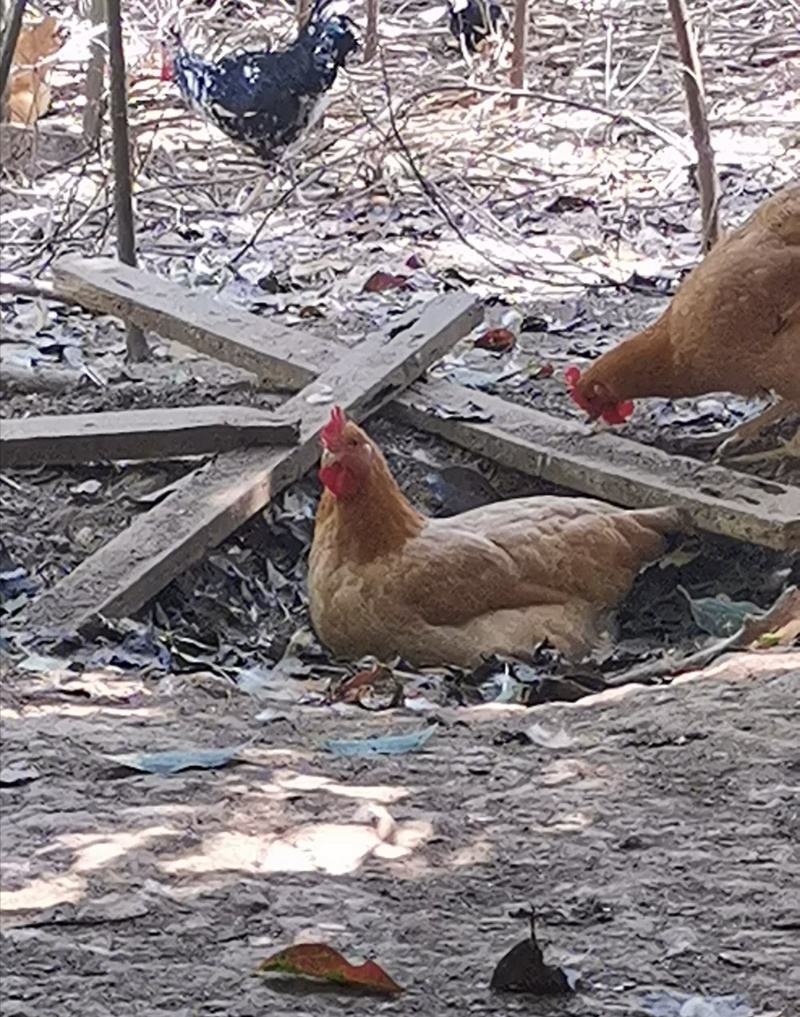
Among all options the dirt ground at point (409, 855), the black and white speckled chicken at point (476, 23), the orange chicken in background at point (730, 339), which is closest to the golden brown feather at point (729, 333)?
the orange chicken in background at point (730, 339)

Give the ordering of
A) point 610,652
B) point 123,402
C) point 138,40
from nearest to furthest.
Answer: point 610,652 → point 123,402 → point 138,40

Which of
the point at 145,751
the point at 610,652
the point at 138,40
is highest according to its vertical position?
the point at 138,40

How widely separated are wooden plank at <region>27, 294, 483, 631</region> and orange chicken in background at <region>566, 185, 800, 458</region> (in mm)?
511

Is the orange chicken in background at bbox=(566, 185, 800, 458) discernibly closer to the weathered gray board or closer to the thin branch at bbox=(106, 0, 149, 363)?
the weathered gray board

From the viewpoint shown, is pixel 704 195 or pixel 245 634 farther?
pixel 704 195

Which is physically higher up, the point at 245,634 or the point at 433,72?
the point at 433,72

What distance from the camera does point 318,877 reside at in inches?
96.2

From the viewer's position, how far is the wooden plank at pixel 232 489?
12.9 feet

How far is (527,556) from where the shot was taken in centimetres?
411

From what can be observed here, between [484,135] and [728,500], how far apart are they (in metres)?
3.94

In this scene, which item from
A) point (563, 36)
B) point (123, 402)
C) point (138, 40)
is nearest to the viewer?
point (123, 402)

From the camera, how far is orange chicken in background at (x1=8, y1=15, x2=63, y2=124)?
777 cm

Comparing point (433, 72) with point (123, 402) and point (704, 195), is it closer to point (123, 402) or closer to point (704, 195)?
point (704, 195)

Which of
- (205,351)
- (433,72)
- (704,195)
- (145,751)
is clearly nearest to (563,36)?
(433,72)
